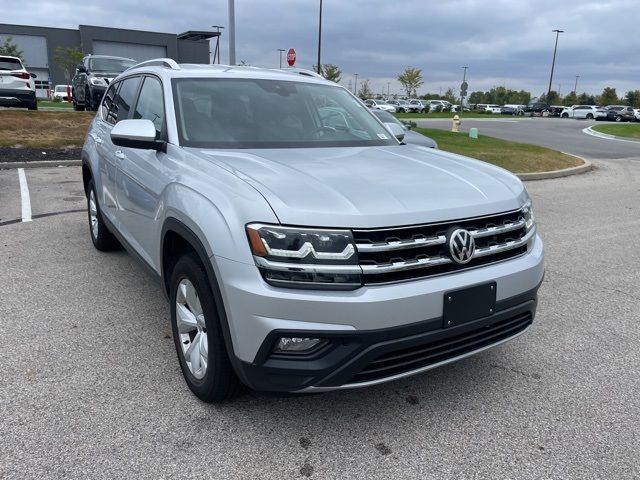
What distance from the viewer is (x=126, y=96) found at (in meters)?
4.66

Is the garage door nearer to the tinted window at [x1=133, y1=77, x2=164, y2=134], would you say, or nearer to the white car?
the white car

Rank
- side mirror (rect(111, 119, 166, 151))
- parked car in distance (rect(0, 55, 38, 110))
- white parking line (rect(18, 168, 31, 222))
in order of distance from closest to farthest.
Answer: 1. side mirror (rect(111, 119, 166, 151))
2. white parking line (rect(18, 168, 31, 222))
3. parked car in distance (rect(0, 55, 38, 110))

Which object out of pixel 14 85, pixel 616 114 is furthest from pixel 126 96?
pixel 616 114

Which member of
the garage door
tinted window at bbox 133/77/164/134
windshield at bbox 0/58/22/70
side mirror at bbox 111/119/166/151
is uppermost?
the garage door

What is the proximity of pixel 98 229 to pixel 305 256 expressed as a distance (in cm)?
379

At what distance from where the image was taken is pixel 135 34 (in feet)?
214

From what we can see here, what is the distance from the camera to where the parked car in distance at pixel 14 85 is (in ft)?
52.3

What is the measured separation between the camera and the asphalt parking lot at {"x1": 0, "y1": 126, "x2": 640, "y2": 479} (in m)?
2.50

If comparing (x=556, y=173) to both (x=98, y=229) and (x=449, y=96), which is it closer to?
→ (x=98, y=229)

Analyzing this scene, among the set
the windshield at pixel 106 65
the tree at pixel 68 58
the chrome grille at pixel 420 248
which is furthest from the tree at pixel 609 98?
the chrome grille at pixel 420 248

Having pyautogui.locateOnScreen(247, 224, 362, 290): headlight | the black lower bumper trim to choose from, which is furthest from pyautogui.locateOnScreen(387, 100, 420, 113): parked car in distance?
pyautogui.locateOnScreen(247, 224, 362, 290): headlight

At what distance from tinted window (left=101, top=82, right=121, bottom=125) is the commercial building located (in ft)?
208

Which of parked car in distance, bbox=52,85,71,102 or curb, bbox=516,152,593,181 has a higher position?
parked car in distance, bbox=52,85,71,102

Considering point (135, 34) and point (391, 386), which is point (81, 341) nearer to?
point (391, 386)
